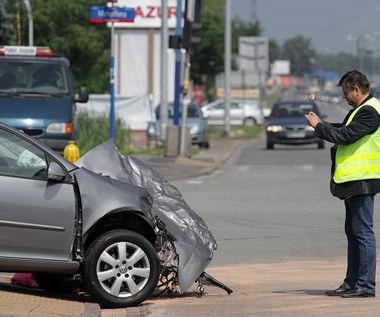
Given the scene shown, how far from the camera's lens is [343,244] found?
14109mm

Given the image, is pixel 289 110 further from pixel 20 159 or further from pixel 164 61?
pixel 20 159

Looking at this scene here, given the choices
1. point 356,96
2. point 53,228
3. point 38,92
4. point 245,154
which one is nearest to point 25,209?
point 53,228

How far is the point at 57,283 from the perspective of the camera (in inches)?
409

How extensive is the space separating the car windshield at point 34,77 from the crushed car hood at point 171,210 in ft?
38.2

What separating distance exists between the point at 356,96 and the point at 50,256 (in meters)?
2.81

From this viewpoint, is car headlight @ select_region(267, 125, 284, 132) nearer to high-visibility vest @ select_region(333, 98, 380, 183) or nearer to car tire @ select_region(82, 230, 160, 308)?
high-visibility vest @ select_region(333, 98, 380, 183)

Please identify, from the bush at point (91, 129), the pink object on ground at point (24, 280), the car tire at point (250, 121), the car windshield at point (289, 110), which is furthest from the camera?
the car tire at point (250, 121)

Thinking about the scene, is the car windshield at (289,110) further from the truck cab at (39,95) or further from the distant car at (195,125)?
the truck cab at (39,95)

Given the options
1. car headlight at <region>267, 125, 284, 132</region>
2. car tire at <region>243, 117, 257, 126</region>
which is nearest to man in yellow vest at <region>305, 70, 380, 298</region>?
car headlight at <region>267, 125, 284, 132</region>

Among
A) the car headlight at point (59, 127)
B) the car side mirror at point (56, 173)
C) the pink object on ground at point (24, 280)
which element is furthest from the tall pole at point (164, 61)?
the car side mirror at point (56, 173)

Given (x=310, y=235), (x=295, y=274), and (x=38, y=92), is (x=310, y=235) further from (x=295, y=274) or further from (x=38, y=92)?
(x=38, y=92)

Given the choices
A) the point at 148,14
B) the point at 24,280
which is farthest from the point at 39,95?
the point at 148,14

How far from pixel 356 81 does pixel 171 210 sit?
73.9 inches

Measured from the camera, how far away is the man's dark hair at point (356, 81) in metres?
9.81
